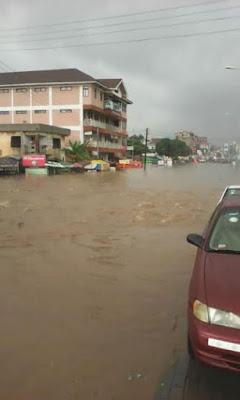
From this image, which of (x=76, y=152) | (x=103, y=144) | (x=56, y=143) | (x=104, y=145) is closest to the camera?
(x=56, y=143)

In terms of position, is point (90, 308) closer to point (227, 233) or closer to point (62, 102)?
point (227, 233)

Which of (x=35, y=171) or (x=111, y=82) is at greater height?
(x=111, y=82)

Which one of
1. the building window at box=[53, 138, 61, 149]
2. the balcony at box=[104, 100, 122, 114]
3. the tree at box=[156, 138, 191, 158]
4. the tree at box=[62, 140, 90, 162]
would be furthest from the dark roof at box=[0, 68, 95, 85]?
the tree at box=[156, 138, 191, 158]

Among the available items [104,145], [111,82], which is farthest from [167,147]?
[104,145]

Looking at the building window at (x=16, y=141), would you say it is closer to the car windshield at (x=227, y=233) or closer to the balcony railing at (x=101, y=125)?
the balcony railing at (x=101, y=125)

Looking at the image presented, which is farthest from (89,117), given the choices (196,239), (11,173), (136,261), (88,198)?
(196,239)

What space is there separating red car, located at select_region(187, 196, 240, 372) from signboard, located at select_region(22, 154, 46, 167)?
4106 centimetres

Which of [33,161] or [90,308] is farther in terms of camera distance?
[33,161]

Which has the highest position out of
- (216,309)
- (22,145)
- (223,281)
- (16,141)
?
(16,141)

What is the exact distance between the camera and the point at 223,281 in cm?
396

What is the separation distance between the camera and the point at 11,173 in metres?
42.9

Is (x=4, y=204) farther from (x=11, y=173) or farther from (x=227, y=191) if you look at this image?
(x=11, y=173)

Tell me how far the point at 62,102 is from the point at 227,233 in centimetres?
5880

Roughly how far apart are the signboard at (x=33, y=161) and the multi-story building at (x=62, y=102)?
15835mm
